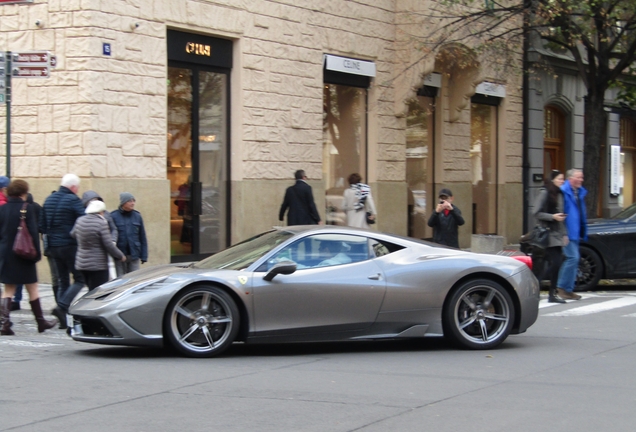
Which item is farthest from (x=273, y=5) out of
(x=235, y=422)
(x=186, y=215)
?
(x=235, y=422)

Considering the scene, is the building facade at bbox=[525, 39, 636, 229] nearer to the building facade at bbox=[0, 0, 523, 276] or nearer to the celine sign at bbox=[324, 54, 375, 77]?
the building facade at bbox=[0, 0, 523, 276]

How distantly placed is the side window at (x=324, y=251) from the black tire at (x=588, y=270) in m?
7.17

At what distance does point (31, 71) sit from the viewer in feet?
39.5

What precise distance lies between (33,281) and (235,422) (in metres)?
5.18

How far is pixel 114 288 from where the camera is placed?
8.66 metres

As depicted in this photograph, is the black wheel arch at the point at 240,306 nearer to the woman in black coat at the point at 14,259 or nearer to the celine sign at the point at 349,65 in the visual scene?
the woman in black coat at the point at 14,259

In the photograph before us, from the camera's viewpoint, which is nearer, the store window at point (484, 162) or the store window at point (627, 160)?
the store window at point (484, 162)

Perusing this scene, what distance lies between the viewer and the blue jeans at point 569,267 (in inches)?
542

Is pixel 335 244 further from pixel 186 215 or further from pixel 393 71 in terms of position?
pixel 393 71

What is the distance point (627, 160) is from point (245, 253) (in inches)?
1040

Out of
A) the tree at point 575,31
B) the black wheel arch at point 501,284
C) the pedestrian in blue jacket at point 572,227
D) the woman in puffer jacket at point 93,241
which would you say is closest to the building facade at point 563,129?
the tree at point 575,31

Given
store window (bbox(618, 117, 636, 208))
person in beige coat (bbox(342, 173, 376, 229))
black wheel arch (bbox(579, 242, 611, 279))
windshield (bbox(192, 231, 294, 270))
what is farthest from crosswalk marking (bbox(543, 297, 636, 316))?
store window (bbox(618, 117, 636, 208))

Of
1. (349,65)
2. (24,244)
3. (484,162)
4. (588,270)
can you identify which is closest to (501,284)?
(24,244)

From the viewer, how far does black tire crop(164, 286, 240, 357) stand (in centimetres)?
845
